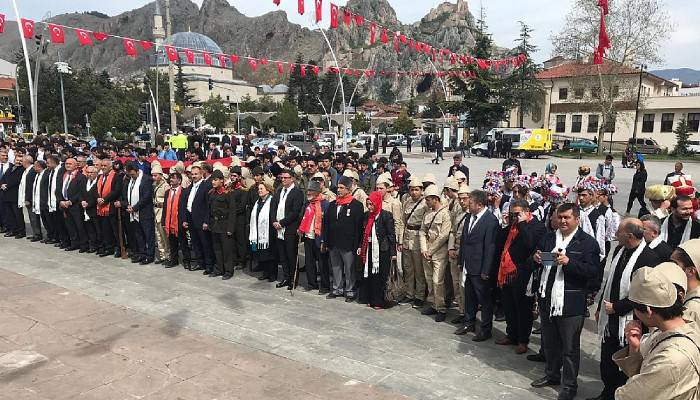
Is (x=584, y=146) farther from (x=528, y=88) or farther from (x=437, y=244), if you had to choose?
(x=437, y=244)

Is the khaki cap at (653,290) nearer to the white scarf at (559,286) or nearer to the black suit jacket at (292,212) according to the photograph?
the white scarf at (559,286)

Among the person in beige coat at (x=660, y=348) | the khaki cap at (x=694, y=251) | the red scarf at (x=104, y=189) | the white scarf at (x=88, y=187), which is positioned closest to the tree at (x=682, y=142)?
the red scarf at (x=104, y=189)

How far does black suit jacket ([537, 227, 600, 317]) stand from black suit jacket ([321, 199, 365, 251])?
323cm

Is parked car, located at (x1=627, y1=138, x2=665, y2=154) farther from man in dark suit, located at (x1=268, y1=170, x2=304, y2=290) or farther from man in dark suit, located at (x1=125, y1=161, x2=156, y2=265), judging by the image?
man in dark suit, located at (x1=125, y1=161, x2=156, y2=265)

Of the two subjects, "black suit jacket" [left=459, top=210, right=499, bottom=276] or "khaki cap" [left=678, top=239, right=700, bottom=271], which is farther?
"black suit jacket" [left=459, top=210, right=499, bottom=276]

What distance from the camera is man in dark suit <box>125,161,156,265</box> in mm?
9180

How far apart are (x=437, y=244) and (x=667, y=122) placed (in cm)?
5650

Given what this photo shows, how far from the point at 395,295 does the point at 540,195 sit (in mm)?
2552

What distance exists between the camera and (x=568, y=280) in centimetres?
455

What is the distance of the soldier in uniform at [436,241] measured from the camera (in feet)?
21.5

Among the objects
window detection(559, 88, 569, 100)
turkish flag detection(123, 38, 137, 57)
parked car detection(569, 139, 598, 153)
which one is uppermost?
window detection(559, 88, 569, 100)

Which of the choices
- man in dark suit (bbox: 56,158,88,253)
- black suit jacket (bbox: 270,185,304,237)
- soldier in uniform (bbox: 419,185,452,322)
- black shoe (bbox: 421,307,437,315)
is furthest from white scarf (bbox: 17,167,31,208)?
black shoe (bbox: 421,307,437,315)

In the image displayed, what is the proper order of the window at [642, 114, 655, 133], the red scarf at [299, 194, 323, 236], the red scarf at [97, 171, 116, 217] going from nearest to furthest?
the red scarf at [299, 194, 323, 236] → the red scarf at [97, 171, 116, 217] → the window at [642, 114, 655, 133]

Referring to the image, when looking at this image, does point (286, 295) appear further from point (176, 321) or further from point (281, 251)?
point (176, 321)
